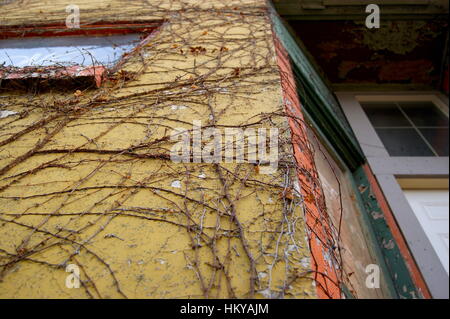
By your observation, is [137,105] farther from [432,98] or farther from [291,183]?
[432,98]

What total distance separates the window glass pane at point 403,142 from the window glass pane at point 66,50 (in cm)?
335

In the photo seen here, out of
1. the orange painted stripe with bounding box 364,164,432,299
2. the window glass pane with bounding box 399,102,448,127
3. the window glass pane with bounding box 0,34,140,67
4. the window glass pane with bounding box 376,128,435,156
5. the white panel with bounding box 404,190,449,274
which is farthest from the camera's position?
the window glass pane with bounding box 399,102,448,127

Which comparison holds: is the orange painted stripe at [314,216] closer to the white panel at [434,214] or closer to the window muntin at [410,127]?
the white panel at [434,214]

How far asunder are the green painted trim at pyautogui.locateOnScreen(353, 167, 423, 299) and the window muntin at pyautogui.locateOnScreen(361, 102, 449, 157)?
0.87 meters

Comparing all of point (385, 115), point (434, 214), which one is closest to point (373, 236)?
point (434, 214)

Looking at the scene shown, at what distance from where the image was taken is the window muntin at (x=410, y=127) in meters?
4.01

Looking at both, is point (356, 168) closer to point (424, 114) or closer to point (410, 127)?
point (410, 127)

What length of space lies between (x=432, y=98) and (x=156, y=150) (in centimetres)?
471

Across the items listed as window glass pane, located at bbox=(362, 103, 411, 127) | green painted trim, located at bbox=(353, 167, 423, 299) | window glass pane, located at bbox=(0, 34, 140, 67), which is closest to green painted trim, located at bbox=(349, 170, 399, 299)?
green painted trim, located at bbox=(353, 167, 423, 299)

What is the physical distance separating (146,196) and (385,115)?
165 inches

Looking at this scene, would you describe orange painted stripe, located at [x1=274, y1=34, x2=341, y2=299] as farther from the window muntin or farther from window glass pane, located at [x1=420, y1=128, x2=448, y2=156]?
window glass pane, located at [x1=420, y1=128, x2=448, y2=156]

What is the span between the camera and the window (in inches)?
109

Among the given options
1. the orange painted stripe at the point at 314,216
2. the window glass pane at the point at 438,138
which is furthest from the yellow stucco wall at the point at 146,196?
the window glass pane at the point at 438,138

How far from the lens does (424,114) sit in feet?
15.0
